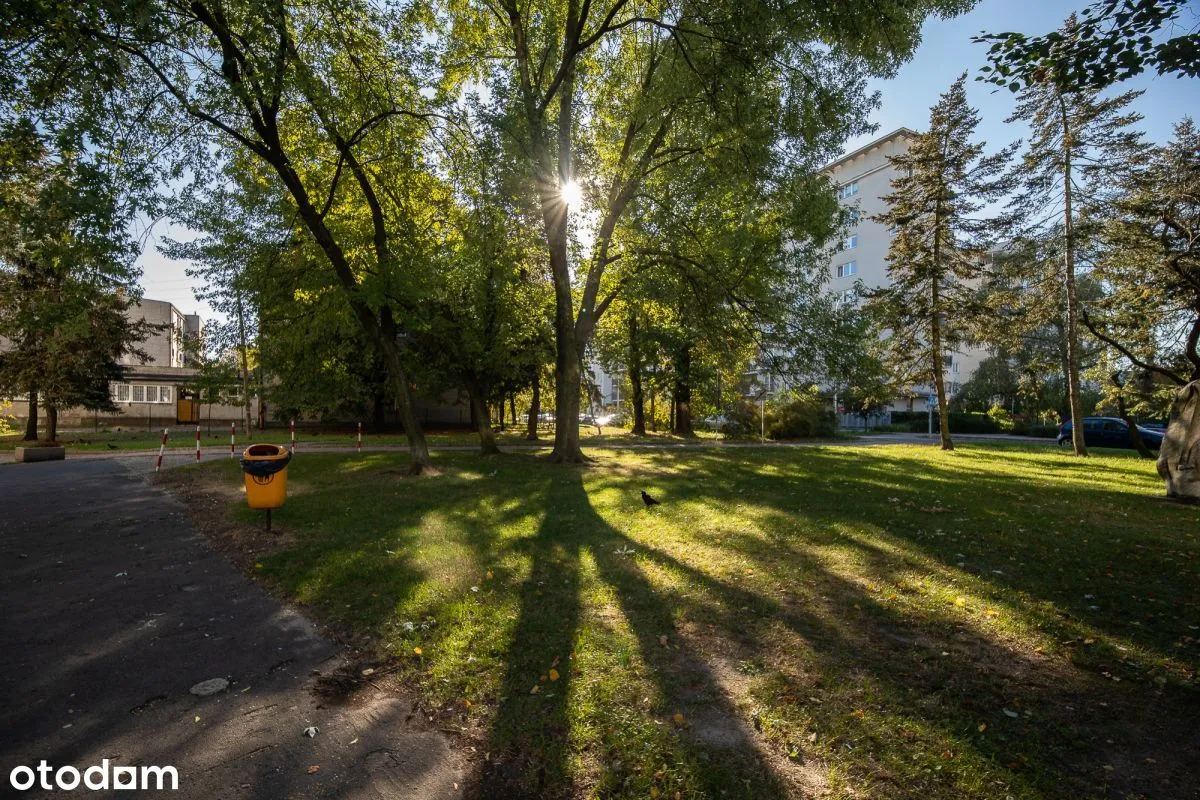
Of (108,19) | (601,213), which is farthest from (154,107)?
(601,213)

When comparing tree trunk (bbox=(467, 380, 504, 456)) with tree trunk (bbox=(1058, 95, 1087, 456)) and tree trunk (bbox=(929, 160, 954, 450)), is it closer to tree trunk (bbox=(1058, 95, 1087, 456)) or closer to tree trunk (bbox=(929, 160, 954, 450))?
tree trunk (bbox=(929, 160, 954, 450))

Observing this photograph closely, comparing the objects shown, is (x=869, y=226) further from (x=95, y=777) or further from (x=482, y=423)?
(x=95, y=777)

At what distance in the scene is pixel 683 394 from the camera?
32.5 metres

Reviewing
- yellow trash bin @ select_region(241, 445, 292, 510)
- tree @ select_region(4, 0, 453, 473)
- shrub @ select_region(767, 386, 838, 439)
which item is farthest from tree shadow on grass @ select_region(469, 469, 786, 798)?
shrub @ select_region(767, 386, 838, 439)

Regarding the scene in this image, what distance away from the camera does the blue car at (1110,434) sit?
2762 centimetres

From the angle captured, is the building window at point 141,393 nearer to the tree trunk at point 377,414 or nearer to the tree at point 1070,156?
the tree trunk at point 377,414

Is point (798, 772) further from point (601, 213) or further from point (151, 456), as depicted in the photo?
point (151, 456)

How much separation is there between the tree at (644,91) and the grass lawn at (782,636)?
753cm

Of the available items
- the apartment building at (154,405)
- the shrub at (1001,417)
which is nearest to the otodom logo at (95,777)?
the apartment building at (154,405)

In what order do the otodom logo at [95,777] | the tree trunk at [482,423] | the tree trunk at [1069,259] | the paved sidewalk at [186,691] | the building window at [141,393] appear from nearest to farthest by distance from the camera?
the otodom logo at [95,777] < the paved sidewalk at [186,691] < the tree trunk at [482,423] < the tree trunk at [1069,259] < the building window at [141,393]

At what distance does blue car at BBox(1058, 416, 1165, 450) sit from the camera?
90.6 feet

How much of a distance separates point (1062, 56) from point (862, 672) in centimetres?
643

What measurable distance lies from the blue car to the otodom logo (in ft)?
119

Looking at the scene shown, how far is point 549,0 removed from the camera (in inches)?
585
